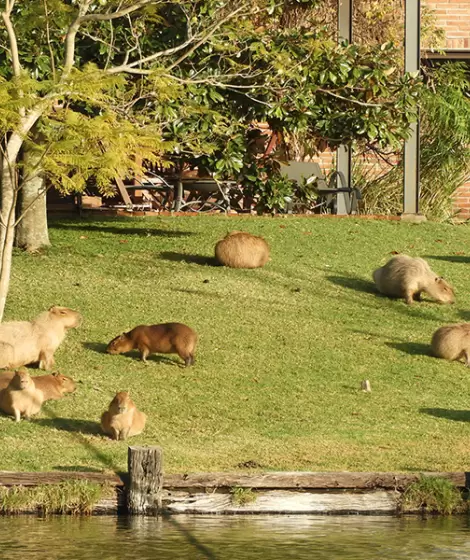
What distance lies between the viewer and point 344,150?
24172 mm

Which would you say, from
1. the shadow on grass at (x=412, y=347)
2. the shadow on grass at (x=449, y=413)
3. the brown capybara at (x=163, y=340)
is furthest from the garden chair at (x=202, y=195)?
the shadow on grass at (x=449, y=413)

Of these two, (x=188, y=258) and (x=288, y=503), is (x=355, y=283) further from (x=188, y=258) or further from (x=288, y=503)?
(x=288, y=503)

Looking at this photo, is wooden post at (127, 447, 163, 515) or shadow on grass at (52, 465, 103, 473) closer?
wooden post at (127, 447, 163, 515)

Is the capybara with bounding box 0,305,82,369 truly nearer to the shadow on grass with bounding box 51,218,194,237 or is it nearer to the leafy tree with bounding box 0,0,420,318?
the leafy tree with bounding box 0,0,420,318

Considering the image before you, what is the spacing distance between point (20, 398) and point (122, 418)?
3.31ft

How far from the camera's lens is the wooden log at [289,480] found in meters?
10.6

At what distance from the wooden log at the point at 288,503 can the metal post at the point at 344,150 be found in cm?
1359

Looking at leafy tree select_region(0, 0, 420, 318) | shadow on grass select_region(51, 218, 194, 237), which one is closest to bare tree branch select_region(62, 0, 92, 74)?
leafy tree select_region(0, 0, 420, 318)

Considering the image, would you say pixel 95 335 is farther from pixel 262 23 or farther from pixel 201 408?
pixel 262 23

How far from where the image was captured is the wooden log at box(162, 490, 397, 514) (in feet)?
34.7

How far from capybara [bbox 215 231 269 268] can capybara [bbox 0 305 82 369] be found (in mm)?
4382

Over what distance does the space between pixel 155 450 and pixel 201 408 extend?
2.86 meters

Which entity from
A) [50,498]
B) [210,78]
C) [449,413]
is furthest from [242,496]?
[210,78]

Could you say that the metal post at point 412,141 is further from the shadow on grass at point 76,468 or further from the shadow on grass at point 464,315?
the shadow on grass at point 76,468
